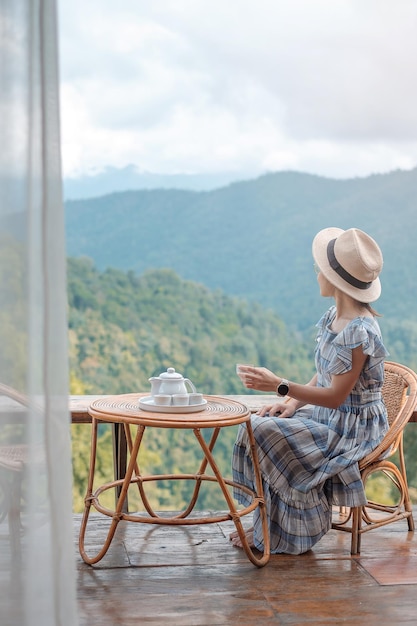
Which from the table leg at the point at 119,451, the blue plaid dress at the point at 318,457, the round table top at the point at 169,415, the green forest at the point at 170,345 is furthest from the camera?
the green forest at the point at 170,345

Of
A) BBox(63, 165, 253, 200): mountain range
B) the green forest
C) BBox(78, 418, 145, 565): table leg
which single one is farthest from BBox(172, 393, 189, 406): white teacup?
BBox(63, 165, 253, 200): mountain range

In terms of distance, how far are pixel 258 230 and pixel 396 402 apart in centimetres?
1333

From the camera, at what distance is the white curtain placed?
5.71 ft

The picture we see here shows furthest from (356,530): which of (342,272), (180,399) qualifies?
(342,272)

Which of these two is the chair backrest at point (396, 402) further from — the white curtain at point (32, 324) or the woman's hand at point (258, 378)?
the white curtain at point (32, 324)

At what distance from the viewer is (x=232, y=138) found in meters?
16.9

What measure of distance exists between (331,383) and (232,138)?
47.3ft

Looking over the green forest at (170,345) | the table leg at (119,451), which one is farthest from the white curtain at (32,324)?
the green forest at (170,345)

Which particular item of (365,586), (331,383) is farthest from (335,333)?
(365,586)

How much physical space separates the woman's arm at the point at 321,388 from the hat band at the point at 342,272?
0.26 meters

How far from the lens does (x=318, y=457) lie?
3035mm

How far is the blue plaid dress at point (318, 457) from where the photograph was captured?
301 centimetres

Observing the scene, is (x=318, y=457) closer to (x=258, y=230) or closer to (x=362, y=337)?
(x=362, y=337)

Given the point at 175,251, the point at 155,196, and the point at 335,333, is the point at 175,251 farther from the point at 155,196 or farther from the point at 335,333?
the point at 335,333
